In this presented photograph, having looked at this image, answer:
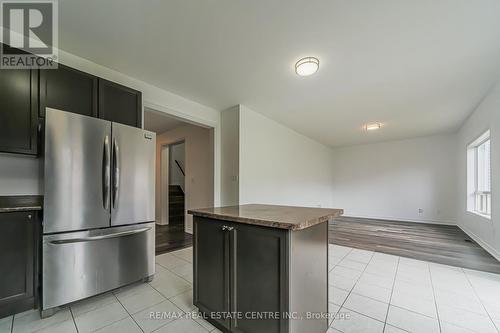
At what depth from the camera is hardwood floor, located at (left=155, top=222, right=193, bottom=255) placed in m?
3.61

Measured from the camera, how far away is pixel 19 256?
1.64m

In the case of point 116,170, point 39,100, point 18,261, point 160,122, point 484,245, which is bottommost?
point 484,245

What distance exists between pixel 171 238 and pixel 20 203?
2687 millimetres

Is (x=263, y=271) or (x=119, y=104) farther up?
(x=119, y=104)

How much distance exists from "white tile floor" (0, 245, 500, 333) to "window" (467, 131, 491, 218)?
2.38 m

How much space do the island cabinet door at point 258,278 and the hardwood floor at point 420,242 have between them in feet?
9.82

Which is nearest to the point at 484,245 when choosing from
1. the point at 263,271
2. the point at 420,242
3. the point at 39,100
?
the point at 420,242

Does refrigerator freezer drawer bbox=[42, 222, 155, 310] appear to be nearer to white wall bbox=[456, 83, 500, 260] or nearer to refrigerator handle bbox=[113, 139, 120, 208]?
refrigerator handle bbox=[113, 139, 120, 208]

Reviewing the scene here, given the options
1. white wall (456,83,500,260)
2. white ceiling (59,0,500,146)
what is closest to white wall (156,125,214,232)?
white ceiling (59,0,500,146)

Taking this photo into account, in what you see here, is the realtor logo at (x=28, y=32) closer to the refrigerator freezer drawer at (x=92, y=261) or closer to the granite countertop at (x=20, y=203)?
A: the granite countertop at (x=20, y=203)

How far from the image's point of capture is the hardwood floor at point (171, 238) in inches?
142

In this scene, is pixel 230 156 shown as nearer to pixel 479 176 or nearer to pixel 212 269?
pixel 212 269

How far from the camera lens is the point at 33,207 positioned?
66.6 inches

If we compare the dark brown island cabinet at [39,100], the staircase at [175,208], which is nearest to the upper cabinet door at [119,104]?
the dark brown island cabinet at [39,100]
